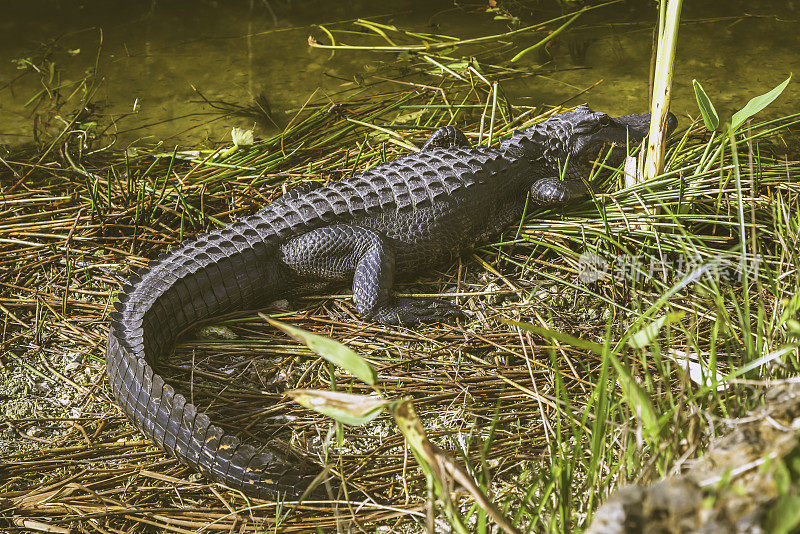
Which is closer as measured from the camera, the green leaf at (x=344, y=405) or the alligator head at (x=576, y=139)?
the green leaf at (x=344, y=405)

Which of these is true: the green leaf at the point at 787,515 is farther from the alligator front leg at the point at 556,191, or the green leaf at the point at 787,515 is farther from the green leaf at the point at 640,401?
the alligator front leg at the point at 556,191

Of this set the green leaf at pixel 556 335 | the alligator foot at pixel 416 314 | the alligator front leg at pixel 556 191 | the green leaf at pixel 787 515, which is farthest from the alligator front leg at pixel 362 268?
the green leaf at pixel 787 515

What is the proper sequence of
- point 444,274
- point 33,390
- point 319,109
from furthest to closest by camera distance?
point 319,109
point 444,274
point 33,390

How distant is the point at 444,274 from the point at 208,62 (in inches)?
131

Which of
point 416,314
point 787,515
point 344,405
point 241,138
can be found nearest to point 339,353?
point 344,405

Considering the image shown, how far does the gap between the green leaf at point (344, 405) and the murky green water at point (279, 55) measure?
3.47 meters

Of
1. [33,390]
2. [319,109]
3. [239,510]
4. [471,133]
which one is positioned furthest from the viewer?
[319,109]

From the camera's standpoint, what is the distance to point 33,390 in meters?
2.48

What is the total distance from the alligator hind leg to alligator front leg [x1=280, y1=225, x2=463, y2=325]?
0.91m

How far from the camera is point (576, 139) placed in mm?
3512

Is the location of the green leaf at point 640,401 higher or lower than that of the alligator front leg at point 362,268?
higher

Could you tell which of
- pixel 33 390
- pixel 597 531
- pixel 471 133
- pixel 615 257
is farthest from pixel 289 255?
pixel 597 531

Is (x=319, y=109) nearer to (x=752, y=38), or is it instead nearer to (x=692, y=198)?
(x=692, y=198)

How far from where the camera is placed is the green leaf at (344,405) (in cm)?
123
